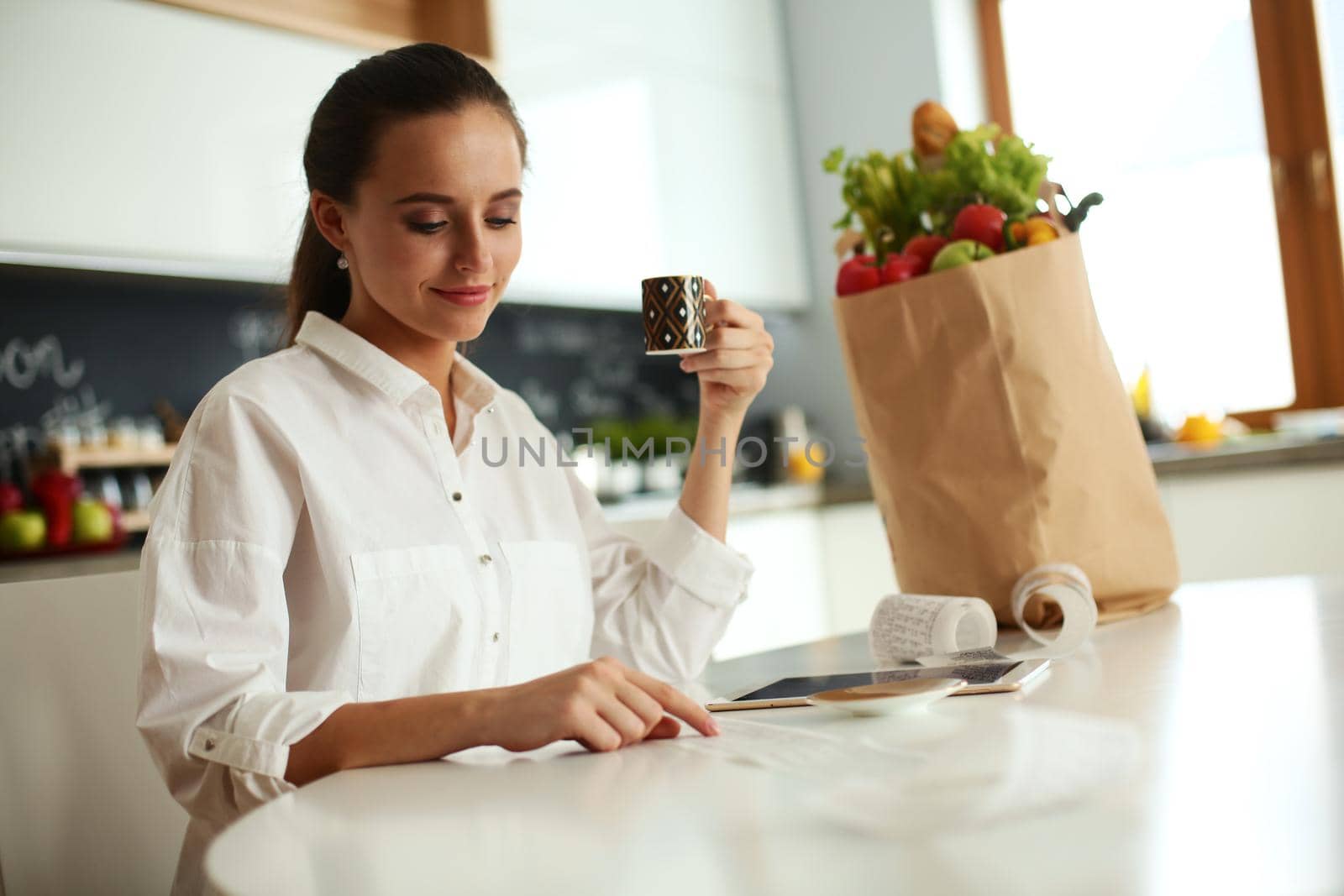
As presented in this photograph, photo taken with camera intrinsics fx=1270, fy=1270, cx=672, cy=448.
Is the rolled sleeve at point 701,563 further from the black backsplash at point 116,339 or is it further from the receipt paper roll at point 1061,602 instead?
the black backsplash at point 116,339

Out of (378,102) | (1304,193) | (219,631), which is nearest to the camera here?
(219,631)

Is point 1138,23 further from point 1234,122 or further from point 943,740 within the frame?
point 943,740

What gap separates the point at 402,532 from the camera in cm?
112

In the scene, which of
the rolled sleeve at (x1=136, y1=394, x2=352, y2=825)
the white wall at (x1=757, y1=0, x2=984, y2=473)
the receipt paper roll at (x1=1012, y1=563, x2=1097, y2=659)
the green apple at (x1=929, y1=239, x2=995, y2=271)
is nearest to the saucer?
the receipt paper roll at (x1=1012, y1=563, x2=1097, y2=659)

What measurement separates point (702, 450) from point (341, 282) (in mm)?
427

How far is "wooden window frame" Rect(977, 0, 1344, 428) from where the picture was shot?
3.28 m

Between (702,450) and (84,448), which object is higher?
(84,448)

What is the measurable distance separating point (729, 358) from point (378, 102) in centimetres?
40

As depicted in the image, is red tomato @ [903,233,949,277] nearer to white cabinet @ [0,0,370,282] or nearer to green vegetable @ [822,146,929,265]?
green vegetable @ [822,146,929,265]

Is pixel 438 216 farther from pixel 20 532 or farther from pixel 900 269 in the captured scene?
pixel 20 532

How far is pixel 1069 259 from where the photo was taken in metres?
1.25

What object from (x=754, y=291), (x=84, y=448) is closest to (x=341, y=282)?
(x=84, y=448)

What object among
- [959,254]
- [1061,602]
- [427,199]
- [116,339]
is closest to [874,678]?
[1061,602]

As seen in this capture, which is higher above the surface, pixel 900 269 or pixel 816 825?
pixel 900 269
